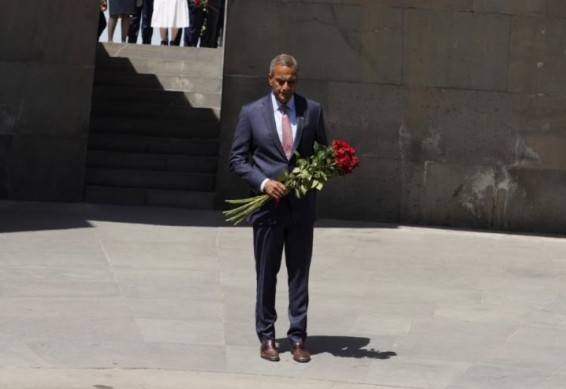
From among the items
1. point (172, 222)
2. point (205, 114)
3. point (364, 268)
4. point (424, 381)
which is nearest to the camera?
point (424, 381)

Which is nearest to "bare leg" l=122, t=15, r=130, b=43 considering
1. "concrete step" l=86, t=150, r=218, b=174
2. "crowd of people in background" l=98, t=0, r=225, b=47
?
"crowd of people in background" l=98, t=0, r=225, b=47

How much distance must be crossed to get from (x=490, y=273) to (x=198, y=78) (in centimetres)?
663

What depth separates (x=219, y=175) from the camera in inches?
602

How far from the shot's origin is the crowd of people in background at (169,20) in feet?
68.0

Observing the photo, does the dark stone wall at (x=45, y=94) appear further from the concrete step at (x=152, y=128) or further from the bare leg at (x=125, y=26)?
the bare leg at (x=125, y=26)

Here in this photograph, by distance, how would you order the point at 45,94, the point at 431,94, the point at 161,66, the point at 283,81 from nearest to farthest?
the point at 283,81, the point at 431,94, the point at 45,94, the point at 161,66

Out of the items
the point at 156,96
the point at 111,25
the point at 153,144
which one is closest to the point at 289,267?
the point at 153,144

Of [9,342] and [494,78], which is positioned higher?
[494,78]

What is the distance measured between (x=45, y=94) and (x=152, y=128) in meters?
1.71

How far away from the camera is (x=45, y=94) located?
49.9 feet

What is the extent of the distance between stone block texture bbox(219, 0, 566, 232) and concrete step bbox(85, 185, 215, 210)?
83cm

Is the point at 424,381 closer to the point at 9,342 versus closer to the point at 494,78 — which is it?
the point at 9,342

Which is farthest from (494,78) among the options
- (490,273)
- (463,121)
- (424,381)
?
(424,381)

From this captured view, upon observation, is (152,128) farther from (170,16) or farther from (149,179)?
(170,16)
